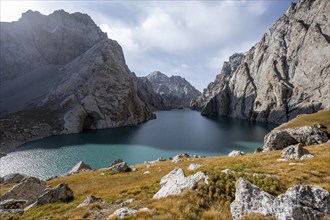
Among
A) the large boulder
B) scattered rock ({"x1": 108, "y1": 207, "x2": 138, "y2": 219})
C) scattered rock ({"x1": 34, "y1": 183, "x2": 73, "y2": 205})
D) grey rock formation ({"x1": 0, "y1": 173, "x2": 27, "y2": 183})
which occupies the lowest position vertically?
grey rock formation ({"x1": 0, "y1": 173, "x2": 27, "y2": 183})

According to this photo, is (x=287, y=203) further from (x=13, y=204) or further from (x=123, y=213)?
(x=13, y=204)

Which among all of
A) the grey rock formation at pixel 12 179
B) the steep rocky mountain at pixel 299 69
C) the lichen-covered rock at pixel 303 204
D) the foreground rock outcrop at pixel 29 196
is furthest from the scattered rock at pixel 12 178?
the steep rocky mountain at pixel 299 69

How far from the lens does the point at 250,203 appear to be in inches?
441

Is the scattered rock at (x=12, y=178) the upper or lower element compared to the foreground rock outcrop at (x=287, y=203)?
lower

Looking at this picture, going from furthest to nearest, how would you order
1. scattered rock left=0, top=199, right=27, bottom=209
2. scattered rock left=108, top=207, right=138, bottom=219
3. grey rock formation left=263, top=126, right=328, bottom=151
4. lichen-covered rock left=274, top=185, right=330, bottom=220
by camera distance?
1. grey rock formation left=263, top=126, right=328, bottom=151
2. scattered rock left=0, top=199, right=27, bottom=209
3. scattered rock left=108, top=207, right=138, bottom=219
4. lichen-covered rock left=274, top=185, right=330, bottom=220

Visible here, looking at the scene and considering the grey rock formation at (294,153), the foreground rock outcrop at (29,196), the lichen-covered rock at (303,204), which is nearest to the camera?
the lichen-covered rock at (303,204)

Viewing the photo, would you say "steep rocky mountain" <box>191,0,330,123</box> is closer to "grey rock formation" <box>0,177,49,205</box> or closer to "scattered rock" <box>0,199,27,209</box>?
"grey rock formation" <box>0,177,49,205</box>

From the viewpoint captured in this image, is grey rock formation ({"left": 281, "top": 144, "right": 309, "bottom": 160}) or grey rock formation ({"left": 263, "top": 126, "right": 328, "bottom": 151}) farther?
grey rock formation ({"left": 263, "top": 126, "right": 328, "bottom": 151})

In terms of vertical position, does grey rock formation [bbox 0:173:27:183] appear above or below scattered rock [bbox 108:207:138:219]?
below

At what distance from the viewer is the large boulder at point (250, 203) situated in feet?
35.0

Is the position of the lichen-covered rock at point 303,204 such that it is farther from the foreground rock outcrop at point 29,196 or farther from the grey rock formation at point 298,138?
the grey rock formation at point 298,138

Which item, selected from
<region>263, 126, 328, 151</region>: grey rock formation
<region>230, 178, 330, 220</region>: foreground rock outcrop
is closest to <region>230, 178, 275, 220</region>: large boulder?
<region>230, 178, 330, 220</region>: foreground rock outcrop

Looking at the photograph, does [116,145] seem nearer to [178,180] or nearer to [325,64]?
[178,180]

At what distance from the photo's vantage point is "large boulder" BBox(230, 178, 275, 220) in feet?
35.0
